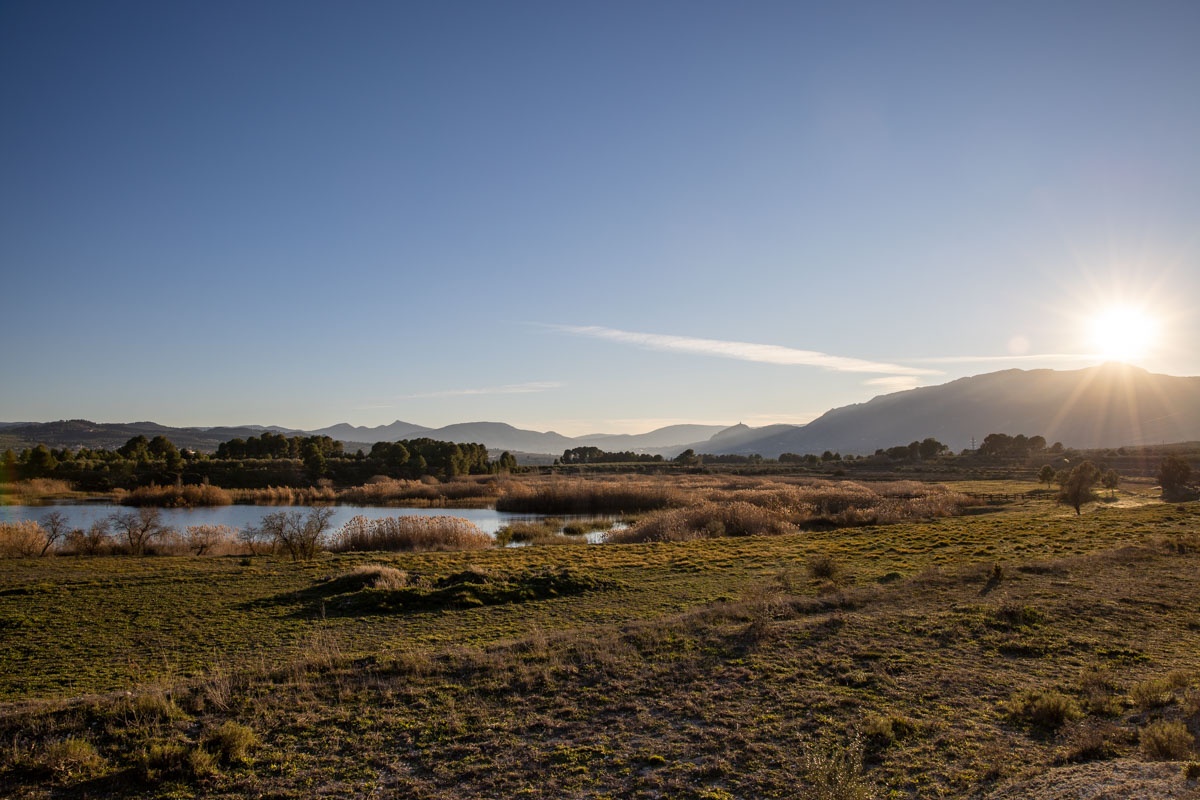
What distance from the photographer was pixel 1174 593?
16422mm

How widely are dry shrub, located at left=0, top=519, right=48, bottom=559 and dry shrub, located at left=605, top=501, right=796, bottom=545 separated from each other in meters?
27.7

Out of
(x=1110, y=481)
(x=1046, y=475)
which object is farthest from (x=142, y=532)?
(x=1046, y=475)

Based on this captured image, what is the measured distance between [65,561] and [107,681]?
19.1 metres

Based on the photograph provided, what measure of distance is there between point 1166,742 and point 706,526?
1277 inches

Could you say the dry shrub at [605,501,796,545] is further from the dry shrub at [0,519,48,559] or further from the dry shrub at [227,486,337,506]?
the dry shrub at [227,486,337,506]

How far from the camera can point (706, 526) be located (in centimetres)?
3922

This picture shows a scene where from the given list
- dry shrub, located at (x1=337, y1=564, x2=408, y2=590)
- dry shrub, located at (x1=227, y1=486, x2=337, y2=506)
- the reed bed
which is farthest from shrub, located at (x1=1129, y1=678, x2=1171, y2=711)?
dry shrub, located at (x1=227, y1=486, x2=337, y2=506)

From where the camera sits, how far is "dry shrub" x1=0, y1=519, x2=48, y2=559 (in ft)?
88.7

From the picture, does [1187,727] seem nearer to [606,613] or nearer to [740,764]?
[740,764]

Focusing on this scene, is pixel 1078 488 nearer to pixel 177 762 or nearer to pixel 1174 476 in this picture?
pixel 1174 476

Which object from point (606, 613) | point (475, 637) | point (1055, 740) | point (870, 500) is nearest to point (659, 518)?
point (870, 500)

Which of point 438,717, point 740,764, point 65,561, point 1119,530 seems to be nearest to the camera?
point 740,764

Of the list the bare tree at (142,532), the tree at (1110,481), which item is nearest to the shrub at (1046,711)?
the bare tree at (142,532)

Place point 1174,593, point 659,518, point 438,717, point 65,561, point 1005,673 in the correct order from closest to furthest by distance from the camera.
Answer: point 438,717
point 1005,673
point 1174,593
point 65,561
point 659,518
